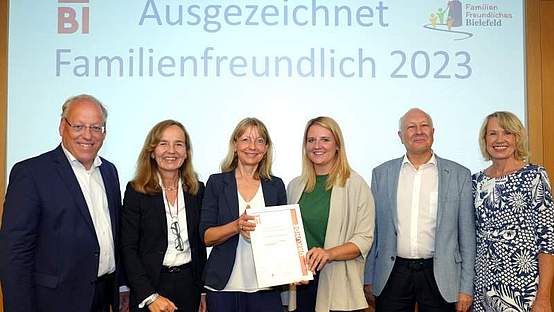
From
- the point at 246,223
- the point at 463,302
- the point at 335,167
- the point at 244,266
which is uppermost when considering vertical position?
the point at 335,167

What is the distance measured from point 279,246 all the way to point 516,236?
1196mm

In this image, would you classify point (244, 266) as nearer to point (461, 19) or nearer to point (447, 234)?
point (447, 234)

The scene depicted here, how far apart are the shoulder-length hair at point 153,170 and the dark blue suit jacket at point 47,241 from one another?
33 cm

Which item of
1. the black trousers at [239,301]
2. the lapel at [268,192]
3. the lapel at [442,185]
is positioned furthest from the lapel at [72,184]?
the lapel at [442,185]

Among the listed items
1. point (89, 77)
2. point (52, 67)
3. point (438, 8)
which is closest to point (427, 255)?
point (438, 8)

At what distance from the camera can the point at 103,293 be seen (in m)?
2.77

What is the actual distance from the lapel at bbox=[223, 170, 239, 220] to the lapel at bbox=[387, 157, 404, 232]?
2.85ft

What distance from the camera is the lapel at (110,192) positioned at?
111 inches

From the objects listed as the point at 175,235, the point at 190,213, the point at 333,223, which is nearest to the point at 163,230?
the point at 175,235

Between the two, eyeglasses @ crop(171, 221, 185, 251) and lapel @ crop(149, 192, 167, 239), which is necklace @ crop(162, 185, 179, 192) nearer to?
lapel @ crop(149, 192, 167, 239)

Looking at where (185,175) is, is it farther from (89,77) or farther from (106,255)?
(89,77)

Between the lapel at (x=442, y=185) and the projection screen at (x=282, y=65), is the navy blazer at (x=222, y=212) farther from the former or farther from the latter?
the projection screen at (x=282, y=65)

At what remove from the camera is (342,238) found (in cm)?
290

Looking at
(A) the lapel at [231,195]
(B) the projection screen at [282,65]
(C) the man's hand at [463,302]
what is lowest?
(C) the man's hand at [463,302]
